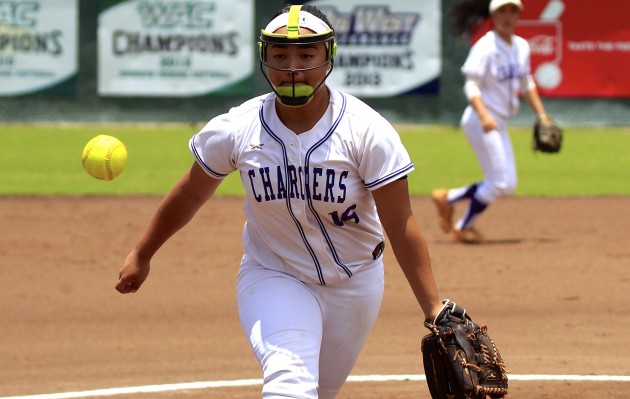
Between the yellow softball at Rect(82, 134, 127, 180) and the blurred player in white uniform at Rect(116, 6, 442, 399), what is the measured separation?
0.62 m

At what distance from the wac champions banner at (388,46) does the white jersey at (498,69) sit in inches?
399

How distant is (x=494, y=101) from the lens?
400 inches

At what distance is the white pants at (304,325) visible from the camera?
389 cm

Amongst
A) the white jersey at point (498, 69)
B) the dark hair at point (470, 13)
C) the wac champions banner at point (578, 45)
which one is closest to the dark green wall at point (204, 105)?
the wac champions banner at point (578, 45)

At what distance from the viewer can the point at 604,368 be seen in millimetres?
6320

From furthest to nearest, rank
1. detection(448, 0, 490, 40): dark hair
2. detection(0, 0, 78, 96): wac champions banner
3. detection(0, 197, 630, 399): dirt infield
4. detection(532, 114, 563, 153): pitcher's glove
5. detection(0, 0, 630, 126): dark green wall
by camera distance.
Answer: detection(0, 0, 630, 126): dark green wall → detection(0, 0, 78, 96): wac champions banner → detection(448, 0, 490, 40): dark hair → detection(532, 114, 563, 153): pitcher's glove → detection(0, 197, 630, 399): dirt infield

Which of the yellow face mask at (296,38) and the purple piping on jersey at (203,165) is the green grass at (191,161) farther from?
the yellow face mask at (296,38)

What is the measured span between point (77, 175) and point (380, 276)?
1072 cm

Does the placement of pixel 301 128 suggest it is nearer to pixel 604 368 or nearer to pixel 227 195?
pixel 604 368

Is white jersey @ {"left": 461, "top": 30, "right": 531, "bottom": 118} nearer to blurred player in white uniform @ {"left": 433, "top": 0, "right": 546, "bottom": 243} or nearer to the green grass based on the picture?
blurred player in white uniform @ {"left": 433, "top": 0, "right": 546, "bottom": 243}

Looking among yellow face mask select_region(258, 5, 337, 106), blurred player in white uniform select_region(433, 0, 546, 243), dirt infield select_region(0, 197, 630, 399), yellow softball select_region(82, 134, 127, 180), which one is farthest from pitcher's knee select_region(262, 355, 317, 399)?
blurred player in white uniform select_region(433, 0, 546, 243)

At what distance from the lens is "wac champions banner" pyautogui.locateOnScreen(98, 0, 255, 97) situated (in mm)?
20344

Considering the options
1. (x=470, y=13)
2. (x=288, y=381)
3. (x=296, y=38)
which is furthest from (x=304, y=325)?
(x=470, y=13)

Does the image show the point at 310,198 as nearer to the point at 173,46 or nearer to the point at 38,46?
the point at 173,46
